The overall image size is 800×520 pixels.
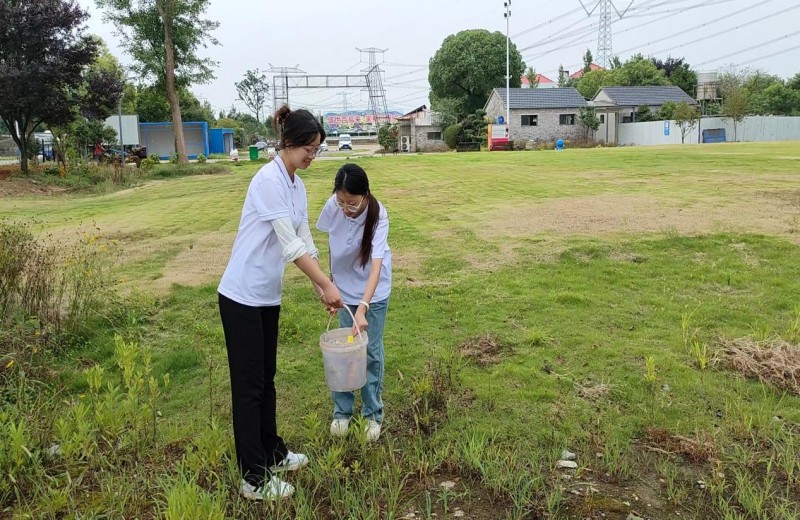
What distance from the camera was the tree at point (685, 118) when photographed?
38.5m

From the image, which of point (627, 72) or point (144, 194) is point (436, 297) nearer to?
point (144, 194)

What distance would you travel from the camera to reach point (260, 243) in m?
2.50

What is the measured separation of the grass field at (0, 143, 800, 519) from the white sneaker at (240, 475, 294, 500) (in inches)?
1.8

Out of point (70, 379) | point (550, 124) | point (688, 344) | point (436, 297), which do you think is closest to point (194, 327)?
point (70, 379)

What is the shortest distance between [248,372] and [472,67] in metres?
54.7

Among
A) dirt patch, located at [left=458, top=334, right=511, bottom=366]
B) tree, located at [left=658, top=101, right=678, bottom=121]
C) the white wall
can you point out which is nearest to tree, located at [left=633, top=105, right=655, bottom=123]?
tree, located at [left=658, top=101, right=678, bottom=121]

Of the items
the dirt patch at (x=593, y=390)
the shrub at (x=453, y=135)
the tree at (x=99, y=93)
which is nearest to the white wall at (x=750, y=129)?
the shrub at (x=453, y=135)

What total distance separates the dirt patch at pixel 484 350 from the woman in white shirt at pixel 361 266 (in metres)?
1.12

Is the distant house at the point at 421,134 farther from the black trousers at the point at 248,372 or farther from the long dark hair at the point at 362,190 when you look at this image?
the black trousers at the point at 248,372

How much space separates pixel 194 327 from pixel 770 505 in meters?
3.97

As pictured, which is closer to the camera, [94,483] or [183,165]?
[94,483]

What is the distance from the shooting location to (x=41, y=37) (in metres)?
19.7

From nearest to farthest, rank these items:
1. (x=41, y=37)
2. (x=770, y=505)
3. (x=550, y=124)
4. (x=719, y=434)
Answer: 1. (x=770, y=505)
2. (x=719, y=434)
3. (x=41, y=37)
4. (x=550, y=124)

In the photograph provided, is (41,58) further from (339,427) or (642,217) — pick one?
(339,427)
